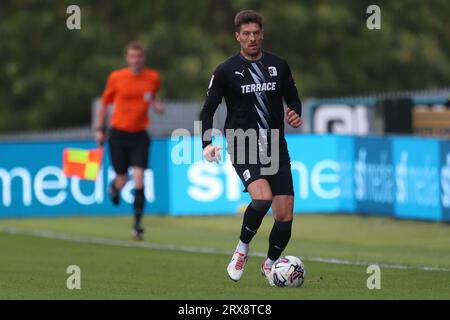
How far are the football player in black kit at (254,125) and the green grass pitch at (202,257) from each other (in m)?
0.64

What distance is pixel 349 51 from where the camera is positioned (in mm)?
49000

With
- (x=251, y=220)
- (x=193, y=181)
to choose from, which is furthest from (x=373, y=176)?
(x=251, y=220)

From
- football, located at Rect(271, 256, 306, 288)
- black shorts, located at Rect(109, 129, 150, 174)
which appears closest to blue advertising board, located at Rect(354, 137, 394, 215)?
black shorts, located at Rect(109, 129, 150, 174)

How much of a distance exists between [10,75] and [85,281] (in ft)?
116

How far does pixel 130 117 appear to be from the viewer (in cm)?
1902

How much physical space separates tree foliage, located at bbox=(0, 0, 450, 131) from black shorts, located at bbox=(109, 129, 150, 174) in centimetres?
2644

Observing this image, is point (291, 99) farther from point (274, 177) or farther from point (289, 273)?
point (289, 273)

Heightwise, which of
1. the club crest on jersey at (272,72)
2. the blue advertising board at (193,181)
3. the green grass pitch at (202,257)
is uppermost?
the club crest on jersey at (272,72)

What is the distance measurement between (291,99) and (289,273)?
5.02 feet

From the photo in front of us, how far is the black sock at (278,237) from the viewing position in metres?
12.5

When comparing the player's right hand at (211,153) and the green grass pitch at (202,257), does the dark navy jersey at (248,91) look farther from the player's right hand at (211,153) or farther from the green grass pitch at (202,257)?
the green grass pitch at (202,257)

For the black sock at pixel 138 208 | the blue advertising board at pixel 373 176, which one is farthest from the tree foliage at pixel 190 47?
the black sock at pixel 138 208

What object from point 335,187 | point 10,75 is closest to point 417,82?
point 10,75
